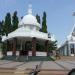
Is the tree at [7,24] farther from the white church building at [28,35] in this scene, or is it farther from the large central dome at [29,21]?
the large central dome at [29,21]

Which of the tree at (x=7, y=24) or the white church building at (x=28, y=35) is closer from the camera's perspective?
the white church building at (x=28, y=35)

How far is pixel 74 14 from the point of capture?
172 feet

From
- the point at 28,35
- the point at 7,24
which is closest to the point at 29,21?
the point at 28,35

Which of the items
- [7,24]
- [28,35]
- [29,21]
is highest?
[7,24]

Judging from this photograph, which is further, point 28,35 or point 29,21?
point 29,21

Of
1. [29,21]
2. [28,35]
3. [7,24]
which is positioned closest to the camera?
[28,35]

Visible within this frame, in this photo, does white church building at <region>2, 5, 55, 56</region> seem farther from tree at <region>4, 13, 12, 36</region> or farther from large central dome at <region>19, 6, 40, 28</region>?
tree at <region>4, 13, 12, 36</region>

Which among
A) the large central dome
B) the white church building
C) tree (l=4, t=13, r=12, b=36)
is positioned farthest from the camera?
tree (l=4, t=13, r=12, b=36)

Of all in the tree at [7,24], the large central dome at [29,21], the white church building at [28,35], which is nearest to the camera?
the white church building at [28,35]

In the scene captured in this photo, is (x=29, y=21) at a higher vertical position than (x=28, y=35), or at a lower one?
higher

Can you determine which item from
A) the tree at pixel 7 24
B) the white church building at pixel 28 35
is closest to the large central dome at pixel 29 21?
the white church building at pixel 28 35

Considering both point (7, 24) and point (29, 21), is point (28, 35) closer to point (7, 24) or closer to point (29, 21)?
point (29, 21)

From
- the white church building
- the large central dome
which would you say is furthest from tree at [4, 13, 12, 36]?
the large central dome

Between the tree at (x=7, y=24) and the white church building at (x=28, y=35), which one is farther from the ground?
the tree at (x=7, y=24)
